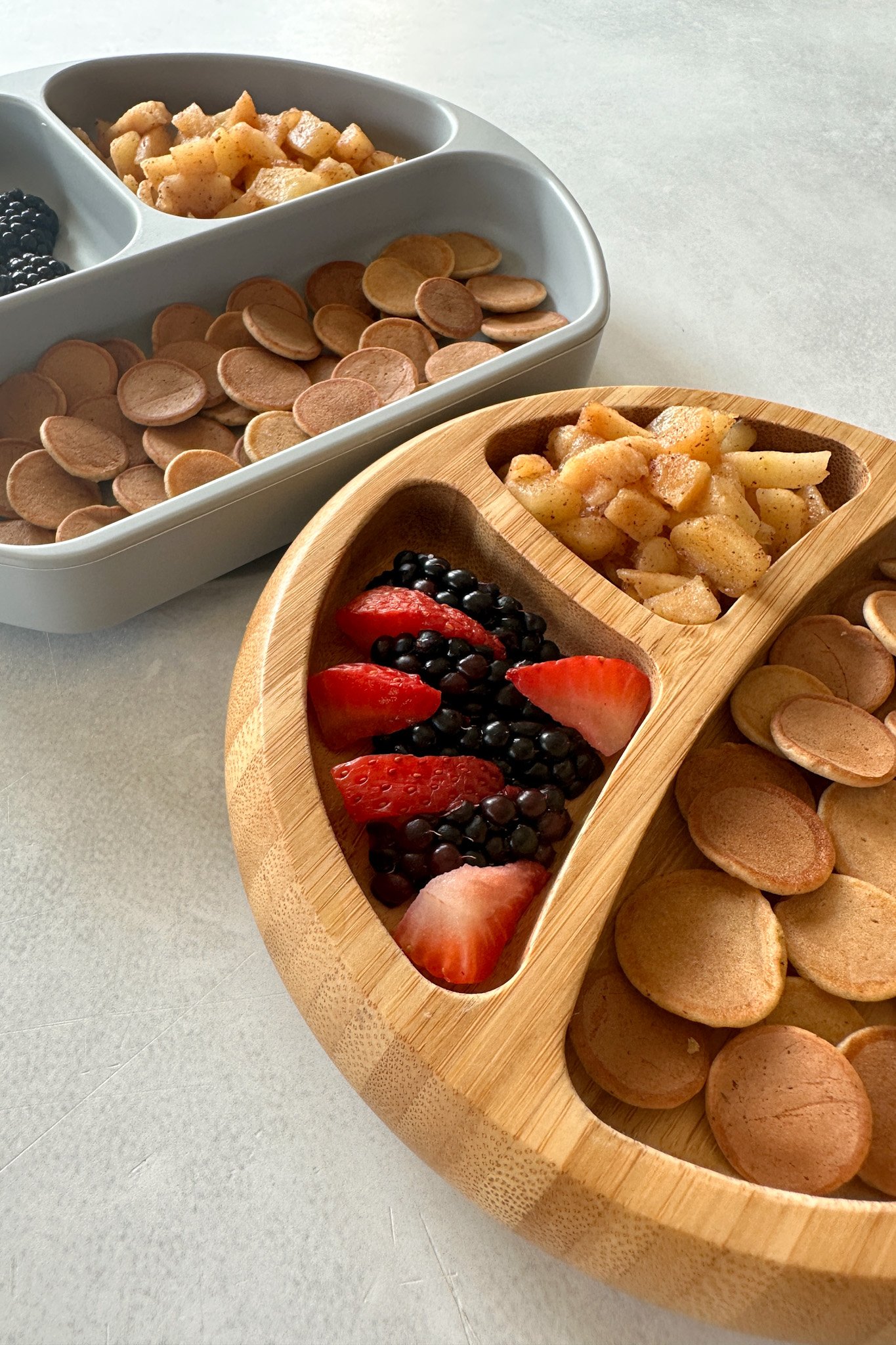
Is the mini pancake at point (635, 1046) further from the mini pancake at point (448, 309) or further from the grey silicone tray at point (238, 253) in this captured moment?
the mini pancake at point (448, 309)

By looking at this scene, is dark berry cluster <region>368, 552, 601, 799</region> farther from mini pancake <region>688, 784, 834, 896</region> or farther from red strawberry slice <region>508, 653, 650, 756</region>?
mini pancake <region>688, 784, 834, 896</region>

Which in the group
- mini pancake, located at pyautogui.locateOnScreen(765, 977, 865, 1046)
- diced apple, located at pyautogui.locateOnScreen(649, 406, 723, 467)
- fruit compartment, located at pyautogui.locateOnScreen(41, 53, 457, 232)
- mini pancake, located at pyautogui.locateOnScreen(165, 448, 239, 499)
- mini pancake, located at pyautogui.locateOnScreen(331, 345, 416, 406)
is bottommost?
mini pancake, located at pyautogui.locateOnScreen(765, 977, 865, 1046)

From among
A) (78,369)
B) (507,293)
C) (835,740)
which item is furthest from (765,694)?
(78,369)

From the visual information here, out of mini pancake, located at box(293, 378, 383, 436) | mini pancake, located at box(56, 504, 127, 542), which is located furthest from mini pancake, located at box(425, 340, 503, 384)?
mini pancake, located at box(56, 504, 127, 542)

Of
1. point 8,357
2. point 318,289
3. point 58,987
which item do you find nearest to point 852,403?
point 318,289

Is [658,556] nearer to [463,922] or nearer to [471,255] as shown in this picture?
[463,922]

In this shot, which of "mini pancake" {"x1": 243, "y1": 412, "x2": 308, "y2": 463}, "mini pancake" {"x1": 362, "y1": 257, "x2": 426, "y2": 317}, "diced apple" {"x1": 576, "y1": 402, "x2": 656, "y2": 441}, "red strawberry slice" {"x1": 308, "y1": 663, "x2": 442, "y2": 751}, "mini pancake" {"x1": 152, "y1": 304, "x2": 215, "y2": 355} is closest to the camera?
"red strawberry slice" {"x1": 308, "y1": 663, "x2": 442, "y2": 751}
